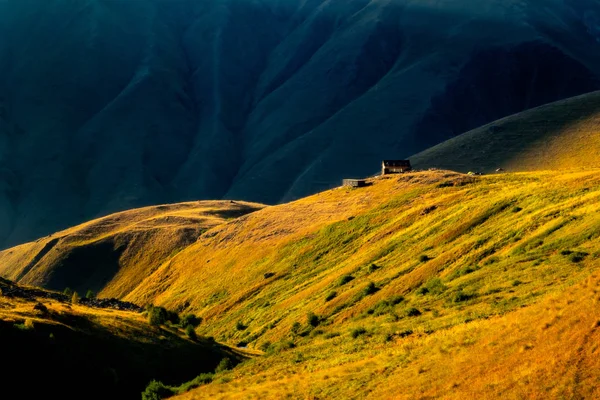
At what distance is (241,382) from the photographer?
41.1 metres

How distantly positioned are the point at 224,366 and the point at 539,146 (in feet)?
472

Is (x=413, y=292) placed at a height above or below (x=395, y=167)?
below

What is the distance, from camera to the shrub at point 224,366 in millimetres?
49263

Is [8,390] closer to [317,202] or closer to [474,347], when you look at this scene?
[474,347]

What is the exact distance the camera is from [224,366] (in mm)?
49969

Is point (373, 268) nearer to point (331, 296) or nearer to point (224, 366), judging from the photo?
point (331, 296)

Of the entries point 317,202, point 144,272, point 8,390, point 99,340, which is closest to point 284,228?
point 317,202

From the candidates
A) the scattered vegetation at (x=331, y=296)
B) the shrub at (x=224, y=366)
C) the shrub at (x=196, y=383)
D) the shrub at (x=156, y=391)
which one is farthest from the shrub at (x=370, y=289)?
the shrub at (x=156, y=391)

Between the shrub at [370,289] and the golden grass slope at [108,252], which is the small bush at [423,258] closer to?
the shrub at [370,289]

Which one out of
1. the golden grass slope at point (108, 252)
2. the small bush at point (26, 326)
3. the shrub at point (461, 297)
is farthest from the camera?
the golden grass slope at point (108, 252)

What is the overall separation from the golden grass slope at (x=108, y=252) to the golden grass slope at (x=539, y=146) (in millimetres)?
68591

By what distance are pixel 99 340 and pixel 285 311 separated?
2672 cm

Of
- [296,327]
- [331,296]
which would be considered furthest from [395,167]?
[296,327]

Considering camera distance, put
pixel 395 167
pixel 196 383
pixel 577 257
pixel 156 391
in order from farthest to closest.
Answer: pixel 395 167, pixel 196 383, pixel 156 391, pixel 577 257
